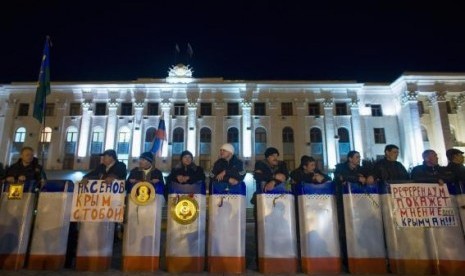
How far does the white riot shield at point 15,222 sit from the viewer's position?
20.2 ft

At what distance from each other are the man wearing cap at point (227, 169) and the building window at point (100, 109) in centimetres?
3463

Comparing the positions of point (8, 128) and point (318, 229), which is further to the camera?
point (8, 128)

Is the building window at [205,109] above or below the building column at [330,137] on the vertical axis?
above

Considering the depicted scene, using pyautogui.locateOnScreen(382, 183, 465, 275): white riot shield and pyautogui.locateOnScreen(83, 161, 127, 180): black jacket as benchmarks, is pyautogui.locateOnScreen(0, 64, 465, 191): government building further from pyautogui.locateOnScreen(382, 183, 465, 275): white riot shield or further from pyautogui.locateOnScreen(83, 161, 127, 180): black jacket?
pyautogui.locateOnScreen(382, 183, 465, 275): white riot shield

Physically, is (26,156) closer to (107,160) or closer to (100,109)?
(107,160)

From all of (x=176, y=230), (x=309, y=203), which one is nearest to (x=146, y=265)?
(x=176, y=230)

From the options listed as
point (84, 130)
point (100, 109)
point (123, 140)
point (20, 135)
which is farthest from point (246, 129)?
point (20, 135)

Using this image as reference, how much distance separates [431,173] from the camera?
6.61 meters

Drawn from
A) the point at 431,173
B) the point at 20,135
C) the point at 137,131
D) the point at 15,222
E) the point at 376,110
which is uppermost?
the point at 376,110

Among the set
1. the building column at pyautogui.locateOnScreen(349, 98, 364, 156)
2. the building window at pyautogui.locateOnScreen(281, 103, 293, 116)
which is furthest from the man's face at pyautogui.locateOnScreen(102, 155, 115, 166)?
Result: the building column at pyautogui.locateOnScreen(349, 98, 364, 156)

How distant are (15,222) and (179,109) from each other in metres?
32.7

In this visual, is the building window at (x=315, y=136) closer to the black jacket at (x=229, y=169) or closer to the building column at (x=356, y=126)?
the building column at (x=356, y=126)

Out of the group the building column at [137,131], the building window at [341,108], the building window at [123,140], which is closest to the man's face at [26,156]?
the building column at [137,131]

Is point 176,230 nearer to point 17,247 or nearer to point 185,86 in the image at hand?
point 17,247
